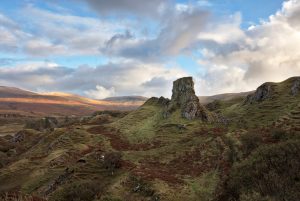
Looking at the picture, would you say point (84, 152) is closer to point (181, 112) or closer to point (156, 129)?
point (156, 129)

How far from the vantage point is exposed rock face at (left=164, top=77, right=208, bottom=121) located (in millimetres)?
100000

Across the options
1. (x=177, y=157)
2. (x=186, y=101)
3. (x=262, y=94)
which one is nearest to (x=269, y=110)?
(x=262, y=94)

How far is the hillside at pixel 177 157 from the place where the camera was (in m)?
46.9

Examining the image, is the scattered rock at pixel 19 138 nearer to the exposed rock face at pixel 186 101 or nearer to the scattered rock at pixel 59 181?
the exposed rock face at pixel 186 101

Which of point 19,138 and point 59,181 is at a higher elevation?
point 19,138

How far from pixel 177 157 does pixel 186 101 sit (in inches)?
1373

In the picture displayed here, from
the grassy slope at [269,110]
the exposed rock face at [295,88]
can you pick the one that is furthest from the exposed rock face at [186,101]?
the exposed rock face at [295,88]

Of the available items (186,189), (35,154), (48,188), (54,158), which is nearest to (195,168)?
(186,189)

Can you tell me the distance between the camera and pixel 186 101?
104m

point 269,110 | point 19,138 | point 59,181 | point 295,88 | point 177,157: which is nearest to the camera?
point 59,181

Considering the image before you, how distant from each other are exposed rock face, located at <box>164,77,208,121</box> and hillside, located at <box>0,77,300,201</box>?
324 mm

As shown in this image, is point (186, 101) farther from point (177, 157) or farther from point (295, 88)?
point (177, 157)

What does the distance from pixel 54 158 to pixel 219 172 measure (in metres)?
40.9

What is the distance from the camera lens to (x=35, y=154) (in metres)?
92.7
